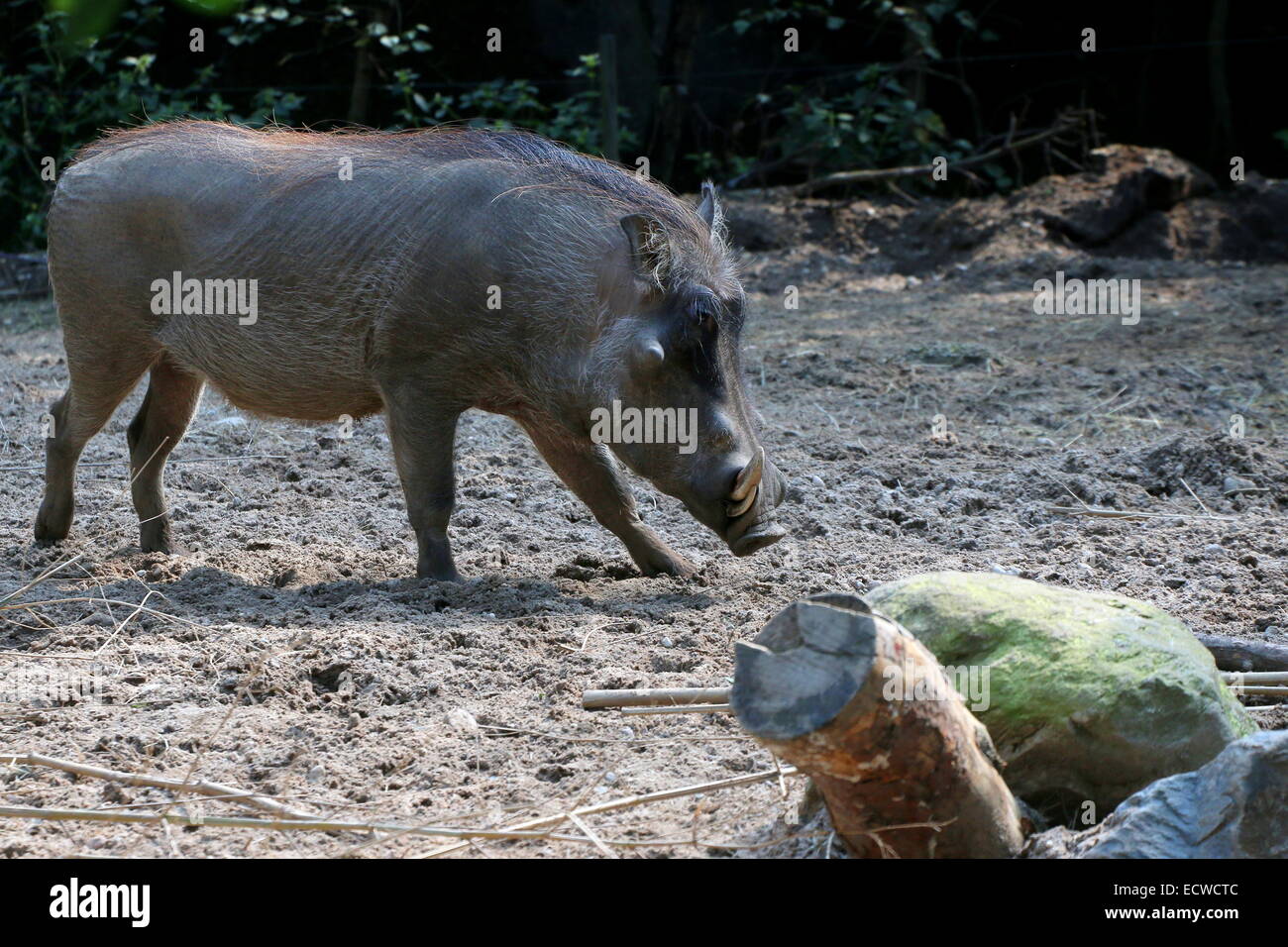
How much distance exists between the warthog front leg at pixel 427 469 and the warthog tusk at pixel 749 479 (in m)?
0.95

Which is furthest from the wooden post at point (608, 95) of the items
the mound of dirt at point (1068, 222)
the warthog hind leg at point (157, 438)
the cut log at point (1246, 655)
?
the cut log at point (1246, 655)

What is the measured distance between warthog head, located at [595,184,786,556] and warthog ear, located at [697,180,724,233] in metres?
0.31

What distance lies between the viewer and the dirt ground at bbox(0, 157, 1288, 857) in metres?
2.81

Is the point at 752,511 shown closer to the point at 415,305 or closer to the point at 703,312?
the point at 703,312

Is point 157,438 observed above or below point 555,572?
above

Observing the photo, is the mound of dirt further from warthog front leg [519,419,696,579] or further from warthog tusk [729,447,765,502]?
warthog tusk [729,447,765,502]

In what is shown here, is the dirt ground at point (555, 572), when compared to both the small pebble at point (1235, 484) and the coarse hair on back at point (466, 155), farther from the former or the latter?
the coarse hair on back at point (466, 155)

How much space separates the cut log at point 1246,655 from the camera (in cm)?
311

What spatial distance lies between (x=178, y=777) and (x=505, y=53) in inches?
402

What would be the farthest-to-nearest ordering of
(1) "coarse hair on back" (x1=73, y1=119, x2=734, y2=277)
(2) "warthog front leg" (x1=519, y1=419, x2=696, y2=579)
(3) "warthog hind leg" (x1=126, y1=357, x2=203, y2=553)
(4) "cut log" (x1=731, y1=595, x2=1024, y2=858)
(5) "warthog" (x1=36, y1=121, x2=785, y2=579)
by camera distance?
(3) "warthog hind leg" (x1=126, y1=357, x2=203, y2=553) < (2) "warthog front leg" (x1=519, y1=419, x2=696, y2=579) < (1) "coarse hair on back" (x1=73, y1=119, x2=734, y2=277) < (5) "warthog" (x1=36, y1=121, x2=785, y2=579) < (4) "cut log" (x1=731, y1=595, x2=1024, y2=858)

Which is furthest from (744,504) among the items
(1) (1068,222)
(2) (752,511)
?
(1) (1068,222)


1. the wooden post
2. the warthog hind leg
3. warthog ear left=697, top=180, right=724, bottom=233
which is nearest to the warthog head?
warthog ear left=697, top=180, right=724, bottom=233

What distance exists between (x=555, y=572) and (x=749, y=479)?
0.89m

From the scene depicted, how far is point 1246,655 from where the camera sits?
3.13m
